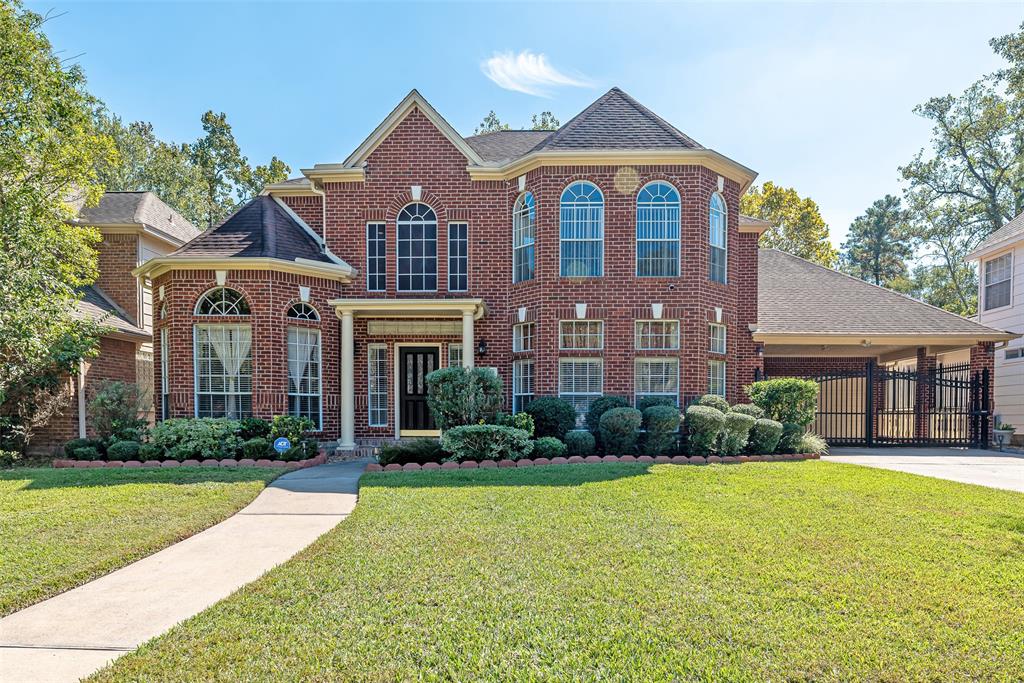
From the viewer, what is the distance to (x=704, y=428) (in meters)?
10.9

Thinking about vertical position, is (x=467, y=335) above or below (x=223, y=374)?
above

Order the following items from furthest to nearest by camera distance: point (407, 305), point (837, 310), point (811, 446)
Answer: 1. point (837, 310)
2. point (407, 305)
3. point (811, 446)

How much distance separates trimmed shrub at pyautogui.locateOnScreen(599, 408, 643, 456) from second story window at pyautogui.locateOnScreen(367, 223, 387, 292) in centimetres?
611

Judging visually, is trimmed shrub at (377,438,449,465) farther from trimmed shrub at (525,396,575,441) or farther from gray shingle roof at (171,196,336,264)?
gray shingle roof at (171,196,336,264)

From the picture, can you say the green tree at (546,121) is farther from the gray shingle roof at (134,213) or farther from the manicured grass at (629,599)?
the manicured grass at (629,599)

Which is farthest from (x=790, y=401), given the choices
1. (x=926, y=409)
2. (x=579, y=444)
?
(x=926, y=409)

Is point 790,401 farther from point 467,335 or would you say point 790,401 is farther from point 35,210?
point 35,210

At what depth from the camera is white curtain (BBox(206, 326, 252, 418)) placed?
1220 centimetres

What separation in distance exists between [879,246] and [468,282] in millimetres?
42793

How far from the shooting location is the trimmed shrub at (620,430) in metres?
10.9

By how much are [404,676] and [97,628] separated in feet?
7.02

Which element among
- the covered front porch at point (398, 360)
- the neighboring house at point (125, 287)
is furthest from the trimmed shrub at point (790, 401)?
the neighboring house at point (125, 287)

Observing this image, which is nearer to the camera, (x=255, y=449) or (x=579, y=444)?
Result: (x=255, y=449)

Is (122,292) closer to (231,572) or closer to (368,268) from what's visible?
(368,268)
